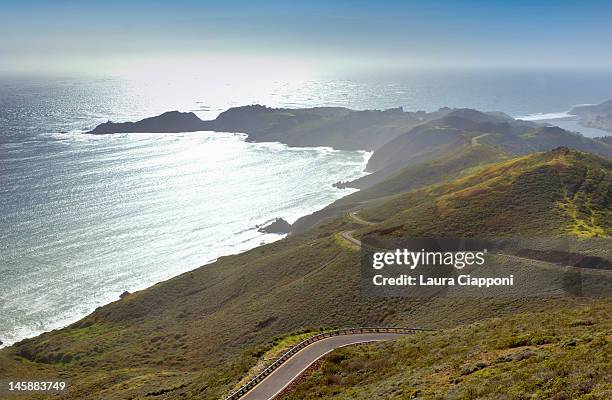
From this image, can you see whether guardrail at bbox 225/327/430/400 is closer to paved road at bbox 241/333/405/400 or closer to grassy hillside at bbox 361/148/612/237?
paved road at bbox 241/333/405/400

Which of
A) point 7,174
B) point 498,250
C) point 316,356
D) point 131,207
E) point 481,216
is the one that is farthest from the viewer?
point 7,174

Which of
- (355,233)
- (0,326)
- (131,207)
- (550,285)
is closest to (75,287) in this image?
(0,326)

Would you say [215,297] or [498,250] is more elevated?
[498,250]

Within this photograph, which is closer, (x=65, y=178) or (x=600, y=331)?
(x=600, y=331)

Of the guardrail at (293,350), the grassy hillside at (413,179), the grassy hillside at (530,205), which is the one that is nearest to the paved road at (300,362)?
the guardrail at (293,350)

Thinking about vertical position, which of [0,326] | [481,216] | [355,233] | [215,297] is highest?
[481,216]

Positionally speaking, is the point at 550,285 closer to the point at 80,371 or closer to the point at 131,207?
the point at 80,371

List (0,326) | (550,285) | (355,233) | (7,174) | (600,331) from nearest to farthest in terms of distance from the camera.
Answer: (600,331), (550,285), (0,326), (355,233), (7,174)
